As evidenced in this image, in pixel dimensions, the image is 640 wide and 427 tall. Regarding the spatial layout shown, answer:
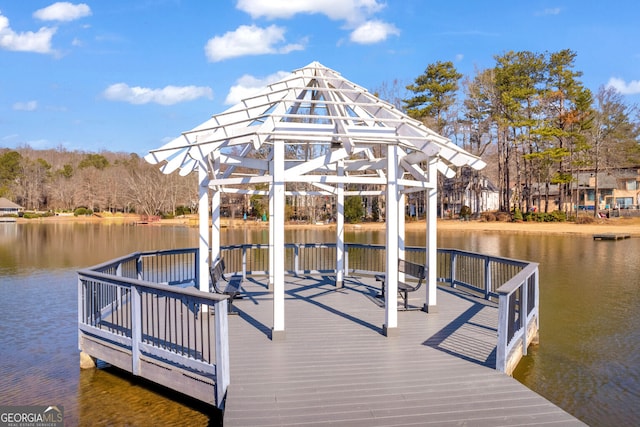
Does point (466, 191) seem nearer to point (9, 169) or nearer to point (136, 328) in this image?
point (136, 328)

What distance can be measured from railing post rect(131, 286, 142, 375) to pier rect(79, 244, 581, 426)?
1cm

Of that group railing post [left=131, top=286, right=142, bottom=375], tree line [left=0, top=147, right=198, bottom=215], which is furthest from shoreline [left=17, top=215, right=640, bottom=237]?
railing post [left=131, top=286, right=142, bottom=375]

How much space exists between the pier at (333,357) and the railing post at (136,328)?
1 centimetres

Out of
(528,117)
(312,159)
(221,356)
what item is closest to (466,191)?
(528,117)

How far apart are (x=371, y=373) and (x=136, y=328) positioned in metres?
2.90

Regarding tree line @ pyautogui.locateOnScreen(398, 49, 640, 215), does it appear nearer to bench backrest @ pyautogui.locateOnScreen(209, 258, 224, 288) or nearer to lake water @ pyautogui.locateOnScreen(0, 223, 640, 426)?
lake water @ pyautogui.locateOnScreen(0, 223, 640, 426)

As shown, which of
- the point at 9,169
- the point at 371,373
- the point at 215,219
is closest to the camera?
the point at 371,373

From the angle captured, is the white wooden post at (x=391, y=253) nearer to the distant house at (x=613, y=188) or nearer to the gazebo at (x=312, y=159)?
the gazebo at (x=312, y=159)

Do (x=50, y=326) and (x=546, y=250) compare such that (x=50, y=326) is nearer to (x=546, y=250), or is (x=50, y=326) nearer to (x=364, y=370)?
(x=364, y=370)

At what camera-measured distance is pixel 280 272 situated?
5953mm

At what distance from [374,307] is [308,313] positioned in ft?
4.10

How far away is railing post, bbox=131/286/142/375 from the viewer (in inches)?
219

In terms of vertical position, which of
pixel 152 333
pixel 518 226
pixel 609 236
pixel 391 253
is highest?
pixel 391 253

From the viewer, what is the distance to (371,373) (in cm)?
496
